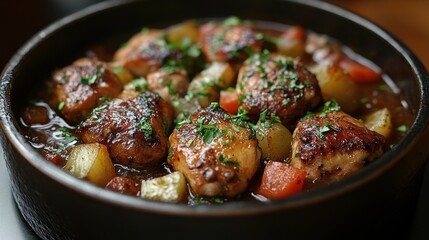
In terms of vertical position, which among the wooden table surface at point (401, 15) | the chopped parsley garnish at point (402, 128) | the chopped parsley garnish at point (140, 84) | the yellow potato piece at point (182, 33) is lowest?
the wooden table surface at point (401, 15)

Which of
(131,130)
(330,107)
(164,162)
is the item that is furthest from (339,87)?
(131,130)

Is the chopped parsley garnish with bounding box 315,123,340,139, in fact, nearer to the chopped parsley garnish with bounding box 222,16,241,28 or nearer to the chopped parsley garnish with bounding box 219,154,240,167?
the chopped parsley garnish with bounding box 219,154,240,167

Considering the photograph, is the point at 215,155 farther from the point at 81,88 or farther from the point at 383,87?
the point at 383,87

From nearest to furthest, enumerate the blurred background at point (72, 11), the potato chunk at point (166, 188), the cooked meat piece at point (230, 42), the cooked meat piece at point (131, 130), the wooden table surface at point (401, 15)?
the potato chunk at point (166, 188) → the cooked meat piece at point (131, 130) → the cooked meat piece at point (230, 42) → the blurred background at point (72, 11) → the wooden table surface at point (401, 15)

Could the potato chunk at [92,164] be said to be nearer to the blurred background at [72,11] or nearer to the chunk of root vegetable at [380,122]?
the chunk of root vegetable at [380,122]

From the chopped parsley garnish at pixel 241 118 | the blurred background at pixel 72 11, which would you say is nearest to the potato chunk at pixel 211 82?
the chopped parsley garnish at pixel 241 118

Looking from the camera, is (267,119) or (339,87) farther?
(339,87)
